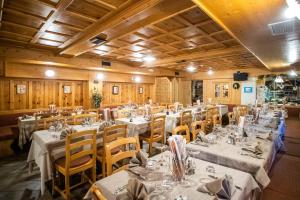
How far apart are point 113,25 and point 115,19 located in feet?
0.70

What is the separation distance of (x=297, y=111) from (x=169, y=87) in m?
6.39

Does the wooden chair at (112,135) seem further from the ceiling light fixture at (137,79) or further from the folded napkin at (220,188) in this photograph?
the ceiling light fixture at (137,79)

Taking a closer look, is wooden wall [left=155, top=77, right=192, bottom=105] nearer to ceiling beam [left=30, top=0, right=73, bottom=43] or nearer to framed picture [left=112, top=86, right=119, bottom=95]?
framed picture [left=112, top=86, right=119, bottom=95]

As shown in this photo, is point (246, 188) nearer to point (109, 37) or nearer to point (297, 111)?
point (109, 37)

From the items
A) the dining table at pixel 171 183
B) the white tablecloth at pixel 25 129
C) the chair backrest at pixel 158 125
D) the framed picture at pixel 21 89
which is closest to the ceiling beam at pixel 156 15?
the chair backrest at pixel 158 125

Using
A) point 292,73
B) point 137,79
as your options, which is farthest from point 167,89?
point 292,73

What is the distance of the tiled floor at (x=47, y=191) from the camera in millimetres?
2385

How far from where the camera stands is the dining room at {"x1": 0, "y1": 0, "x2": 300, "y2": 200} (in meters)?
1.66

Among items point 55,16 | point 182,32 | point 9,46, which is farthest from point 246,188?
point 9,46

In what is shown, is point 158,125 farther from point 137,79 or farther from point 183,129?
point 137,79

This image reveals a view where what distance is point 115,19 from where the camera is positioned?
303 cm

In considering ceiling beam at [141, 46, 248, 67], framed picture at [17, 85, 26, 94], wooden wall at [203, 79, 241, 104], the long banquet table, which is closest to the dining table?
the long banquet table

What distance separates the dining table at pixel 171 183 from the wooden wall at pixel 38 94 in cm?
570

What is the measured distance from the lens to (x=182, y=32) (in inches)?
156
